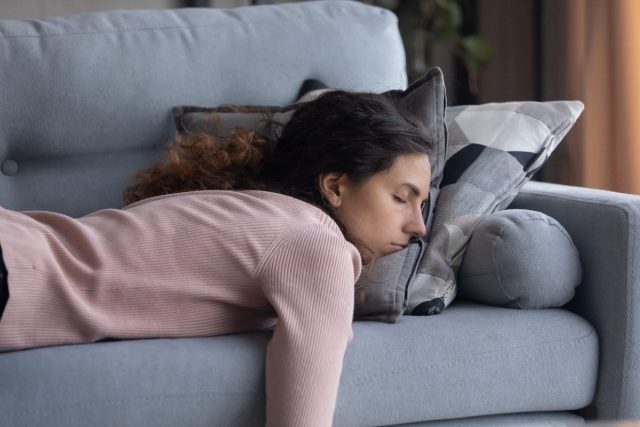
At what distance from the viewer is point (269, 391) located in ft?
4.24

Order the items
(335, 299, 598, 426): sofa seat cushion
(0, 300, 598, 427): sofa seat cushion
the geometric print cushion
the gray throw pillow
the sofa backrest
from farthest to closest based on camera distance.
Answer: the sofa backrest → the geometric print cushion → the gray throw pillow → (335, 299, 598, 426): sofa seat cushion → (0, 300, 598, 427): sofa seat cushion

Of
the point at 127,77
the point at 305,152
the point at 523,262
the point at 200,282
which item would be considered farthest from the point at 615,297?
the point at 127,77

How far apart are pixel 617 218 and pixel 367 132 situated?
0.44m

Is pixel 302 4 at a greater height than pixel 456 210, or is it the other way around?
pixel 302 4

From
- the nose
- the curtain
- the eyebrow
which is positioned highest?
the eyebrow

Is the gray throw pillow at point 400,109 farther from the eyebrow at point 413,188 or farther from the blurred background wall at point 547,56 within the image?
the blurred background wall at point 547,56

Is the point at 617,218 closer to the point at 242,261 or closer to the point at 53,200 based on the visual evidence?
the point at 242,261

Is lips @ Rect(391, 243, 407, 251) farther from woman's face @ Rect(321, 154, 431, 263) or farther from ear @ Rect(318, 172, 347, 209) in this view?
ear @ Rect(318, 172, 347, 209)

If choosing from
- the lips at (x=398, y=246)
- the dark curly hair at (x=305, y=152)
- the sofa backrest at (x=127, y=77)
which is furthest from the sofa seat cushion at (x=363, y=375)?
the sofa backrest at (x=127, y=77)

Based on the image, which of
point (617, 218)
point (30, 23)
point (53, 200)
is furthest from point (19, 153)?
point (617, 218)

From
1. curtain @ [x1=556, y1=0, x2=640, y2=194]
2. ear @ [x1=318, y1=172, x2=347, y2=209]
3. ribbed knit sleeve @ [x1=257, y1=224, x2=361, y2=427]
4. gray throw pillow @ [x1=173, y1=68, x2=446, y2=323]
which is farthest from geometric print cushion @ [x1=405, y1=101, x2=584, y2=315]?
curtain @ [x1=556, y1=0, x2=640, y2=194]

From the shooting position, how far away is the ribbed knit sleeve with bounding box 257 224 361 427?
1256 millimetres

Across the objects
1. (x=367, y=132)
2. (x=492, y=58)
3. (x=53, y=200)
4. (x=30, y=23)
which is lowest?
(x=492, y=58)

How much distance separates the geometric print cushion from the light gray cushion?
5cm
